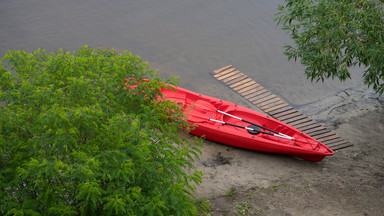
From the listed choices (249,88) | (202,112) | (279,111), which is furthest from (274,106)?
(202,112)

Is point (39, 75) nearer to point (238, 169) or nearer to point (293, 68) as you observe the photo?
point (238, 169)

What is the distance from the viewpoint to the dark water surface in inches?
655

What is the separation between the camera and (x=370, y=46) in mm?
10867

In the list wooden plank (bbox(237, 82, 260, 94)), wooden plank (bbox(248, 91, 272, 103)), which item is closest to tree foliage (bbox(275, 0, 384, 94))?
wooden plank (bbox(248, 91, 272, 103))

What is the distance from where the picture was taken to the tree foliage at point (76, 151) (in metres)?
6.25

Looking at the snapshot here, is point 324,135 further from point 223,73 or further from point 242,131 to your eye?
point 223,73

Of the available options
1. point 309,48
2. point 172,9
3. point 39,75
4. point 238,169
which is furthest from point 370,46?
point 172,9

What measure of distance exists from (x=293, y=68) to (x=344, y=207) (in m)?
7.43

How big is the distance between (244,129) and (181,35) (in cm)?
616

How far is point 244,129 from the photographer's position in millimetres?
13414

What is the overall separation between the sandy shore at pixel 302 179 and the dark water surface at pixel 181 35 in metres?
2.59

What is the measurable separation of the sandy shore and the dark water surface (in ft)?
8.48

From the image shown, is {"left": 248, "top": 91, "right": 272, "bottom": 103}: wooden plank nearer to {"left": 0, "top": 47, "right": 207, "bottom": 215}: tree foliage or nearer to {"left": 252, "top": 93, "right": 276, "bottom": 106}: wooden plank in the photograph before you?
{"left": 252, "top": 93, "right": 276, "bottom": 106}: wooden plank

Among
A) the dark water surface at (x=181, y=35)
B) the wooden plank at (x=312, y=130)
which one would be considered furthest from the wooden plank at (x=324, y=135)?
the dark water surface at (x=181, y=35)
